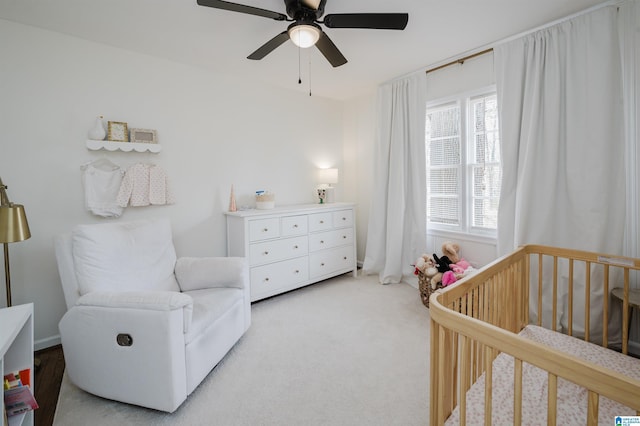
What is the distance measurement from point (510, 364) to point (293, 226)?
2.21 m

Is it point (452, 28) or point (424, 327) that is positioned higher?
point (452, 28)

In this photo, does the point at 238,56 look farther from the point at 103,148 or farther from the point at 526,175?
the point at 526,175

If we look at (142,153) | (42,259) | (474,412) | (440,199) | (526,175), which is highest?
(142,153)

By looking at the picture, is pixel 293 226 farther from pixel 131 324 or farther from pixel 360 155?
pixel 131 324

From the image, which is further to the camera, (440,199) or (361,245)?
(361,245)

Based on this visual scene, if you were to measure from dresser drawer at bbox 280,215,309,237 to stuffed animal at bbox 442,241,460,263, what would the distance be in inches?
57.2

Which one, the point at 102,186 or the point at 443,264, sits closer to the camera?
the point at 102,186

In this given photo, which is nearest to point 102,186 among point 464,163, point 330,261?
point 330,261

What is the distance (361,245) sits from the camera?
425 centimetres

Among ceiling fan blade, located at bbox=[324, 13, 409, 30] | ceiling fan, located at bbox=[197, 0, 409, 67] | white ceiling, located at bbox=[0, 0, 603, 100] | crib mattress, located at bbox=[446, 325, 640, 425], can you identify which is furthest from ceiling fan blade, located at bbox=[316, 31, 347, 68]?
crib mattress, located at bbox=[446, 325, 640, 425]

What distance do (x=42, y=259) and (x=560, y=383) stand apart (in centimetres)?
333

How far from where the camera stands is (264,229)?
9.65 feet

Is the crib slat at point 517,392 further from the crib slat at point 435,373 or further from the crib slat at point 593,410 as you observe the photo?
the crib slat at point 435,373

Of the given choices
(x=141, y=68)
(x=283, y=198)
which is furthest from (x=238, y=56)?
(x=283, y=198)
